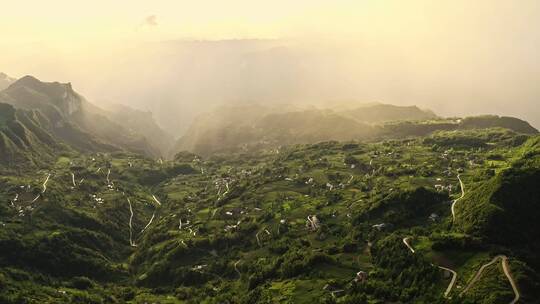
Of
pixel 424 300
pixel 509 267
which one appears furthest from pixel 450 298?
pixel 509 267

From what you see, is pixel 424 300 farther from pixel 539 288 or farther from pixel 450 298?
pixel 539 288

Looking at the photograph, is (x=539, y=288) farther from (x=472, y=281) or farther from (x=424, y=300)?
(x=424, y=300)

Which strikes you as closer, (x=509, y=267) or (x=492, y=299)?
(x=492, y=299)

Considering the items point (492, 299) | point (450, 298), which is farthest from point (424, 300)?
point (492, 299)

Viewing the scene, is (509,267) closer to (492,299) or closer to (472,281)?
(472,281)

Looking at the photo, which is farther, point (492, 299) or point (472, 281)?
point (472, 281)
